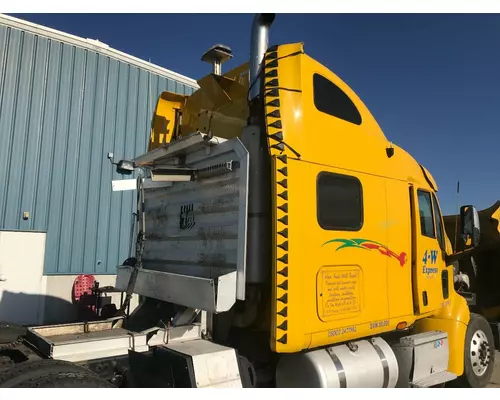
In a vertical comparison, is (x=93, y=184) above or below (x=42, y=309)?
above

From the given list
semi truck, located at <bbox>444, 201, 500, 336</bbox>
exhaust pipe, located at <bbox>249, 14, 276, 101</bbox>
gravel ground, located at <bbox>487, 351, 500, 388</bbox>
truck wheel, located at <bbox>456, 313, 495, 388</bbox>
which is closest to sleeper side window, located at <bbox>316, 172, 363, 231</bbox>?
exhaust pipe, located at <bbox>249, 14, 276, 101</bbox>

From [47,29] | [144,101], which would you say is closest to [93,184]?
[144,101]

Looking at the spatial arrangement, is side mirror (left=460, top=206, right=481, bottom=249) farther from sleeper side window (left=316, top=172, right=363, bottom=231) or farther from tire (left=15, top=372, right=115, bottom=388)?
tire (left=15, top=372, right=115, bottom=388)

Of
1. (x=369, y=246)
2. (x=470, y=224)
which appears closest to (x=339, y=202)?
(x=369, y=246)

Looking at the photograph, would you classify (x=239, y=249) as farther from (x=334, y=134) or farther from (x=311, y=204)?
(x=334, y=134)

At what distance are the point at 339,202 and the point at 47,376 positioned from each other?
7.99 feet

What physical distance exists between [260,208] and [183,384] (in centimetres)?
135

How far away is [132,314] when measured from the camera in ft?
13.3

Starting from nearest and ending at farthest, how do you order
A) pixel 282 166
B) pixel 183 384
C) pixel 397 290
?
1. pixel 183 384
2. pixel 282 166
3. pixel 397 290

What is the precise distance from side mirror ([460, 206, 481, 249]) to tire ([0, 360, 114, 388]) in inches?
158

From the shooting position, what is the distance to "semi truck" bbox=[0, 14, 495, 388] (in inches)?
117

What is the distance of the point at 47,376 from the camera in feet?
7.92

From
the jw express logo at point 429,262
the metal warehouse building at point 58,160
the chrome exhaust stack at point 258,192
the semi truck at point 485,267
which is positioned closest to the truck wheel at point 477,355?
the jw express logo at point 429,262

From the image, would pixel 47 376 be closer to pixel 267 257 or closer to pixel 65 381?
pixel 65 381
